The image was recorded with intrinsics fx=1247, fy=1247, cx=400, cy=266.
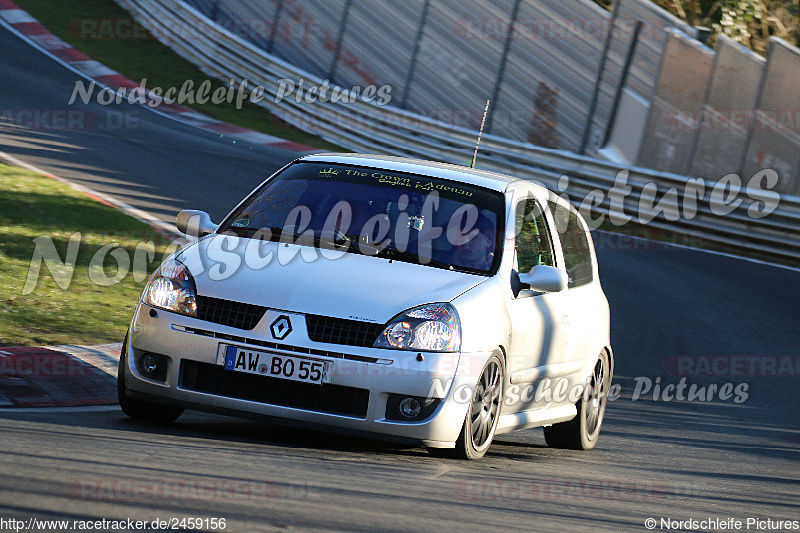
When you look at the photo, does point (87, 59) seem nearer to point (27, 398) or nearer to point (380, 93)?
point (380, 93)

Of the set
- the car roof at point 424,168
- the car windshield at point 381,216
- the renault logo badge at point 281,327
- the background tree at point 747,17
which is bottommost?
the renault logo badge at point 281,327

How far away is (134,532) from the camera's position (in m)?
4.22

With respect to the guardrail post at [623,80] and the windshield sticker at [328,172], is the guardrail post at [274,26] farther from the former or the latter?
the windshield sticker at [328,172]

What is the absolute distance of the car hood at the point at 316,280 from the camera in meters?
6.17

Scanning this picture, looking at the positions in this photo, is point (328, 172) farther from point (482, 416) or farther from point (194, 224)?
point (482, 416)

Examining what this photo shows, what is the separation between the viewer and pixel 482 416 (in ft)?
21.5

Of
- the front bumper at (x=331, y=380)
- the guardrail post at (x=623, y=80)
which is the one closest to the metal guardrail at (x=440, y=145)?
the guardrail post at (x=623, y=80)

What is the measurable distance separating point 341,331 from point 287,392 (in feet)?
1.33

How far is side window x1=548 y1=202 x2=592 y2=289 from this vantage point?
7918mm

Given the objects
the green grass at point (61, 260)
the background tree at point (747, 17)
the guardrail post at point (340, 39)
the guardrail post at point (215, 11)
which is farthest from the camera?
the guardrail post at point (215, 11)

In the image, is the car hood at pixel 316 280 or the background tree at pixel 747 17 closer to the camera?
the car hood at pixel 316 280

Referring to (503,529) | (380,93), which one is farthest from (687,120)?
(503,529)

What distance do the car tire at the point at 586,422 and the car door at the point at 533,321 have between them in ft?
1.74

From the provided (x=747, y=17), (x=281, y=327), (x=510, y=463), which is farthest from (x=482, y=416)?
(x=747, y=17)
